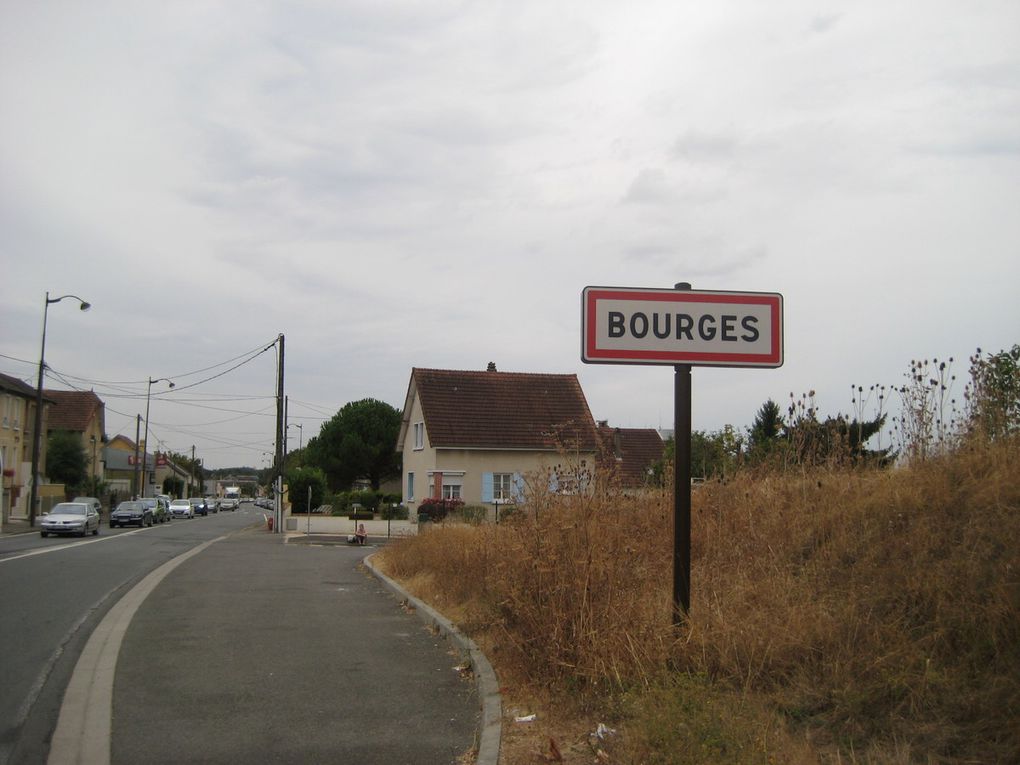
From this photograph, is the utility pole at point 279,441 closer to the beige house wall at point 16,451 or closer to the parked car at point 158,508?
the parked car at point 158,508

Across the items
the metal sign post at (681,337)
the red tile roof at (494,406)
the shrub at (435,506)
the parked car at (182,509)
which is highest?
the red tile roof at (494,406)

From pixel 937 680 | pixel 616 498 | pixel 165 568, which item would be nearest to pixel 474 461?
pixel 165 568

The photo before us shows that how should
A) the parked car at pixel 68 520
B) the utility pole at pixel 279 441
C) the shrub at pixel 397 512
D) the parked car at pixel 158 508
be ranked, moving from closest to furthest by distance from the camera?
the parked car at pixel 68 520, the utility pole at pixel 279 441, the shrub at pixel 397 512, the parked car at pixel 158 508

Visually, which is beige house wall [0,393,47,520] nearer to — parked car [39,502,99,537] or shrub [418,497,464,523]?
parked car [39,502,99,537]

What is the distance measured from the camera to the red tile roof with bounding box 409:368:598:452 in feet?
122

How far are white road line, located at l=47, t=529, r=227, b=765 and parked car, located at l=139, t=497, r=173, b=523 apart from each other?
43831 millimetres

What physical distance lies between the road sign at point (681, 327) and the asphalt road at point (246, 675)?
262 cm

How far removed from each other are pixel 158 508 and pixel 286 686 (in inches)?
2024

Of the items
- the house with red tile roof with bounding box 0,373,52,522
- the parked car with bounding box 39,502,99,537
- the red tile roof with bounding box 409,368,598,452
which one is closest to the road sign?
the red tile roof with bounding box 409,368,598,452

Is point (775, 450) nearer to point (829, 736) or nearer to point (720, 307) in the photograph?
point (720, 307)

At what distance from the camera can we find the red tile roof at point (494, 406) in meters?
37.1

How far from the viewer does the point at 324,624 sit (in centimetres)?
1024

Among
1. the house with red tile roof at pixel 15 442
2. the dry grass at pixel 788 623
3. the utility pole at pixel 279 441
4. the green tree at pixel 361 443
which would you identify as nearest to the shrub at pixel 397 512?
the utility pole at pixel 279 441

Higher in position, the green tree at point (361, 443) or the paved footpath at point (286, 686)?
the green tree at point (361, 443)
